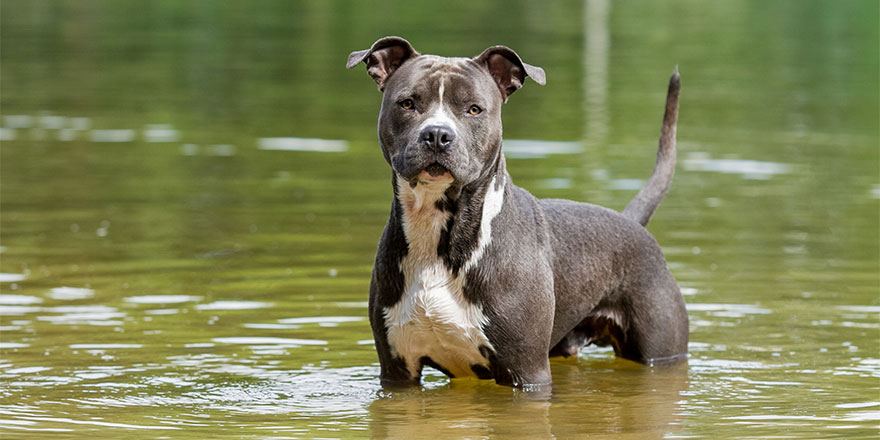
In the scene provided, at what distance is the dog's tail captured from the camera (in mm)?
8336

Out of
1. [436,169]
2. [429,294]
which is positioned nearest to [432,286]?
[429,294]

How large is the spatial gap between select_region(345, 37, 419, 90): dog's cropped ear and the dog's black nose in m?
0.59

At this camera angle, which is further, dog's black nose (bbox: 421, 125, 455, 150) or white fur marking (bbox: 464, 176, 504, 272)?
white fur marking (bbox: 464, 176, 504, 272)

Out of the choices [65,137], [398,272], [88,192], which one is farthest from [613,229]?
[65,137]

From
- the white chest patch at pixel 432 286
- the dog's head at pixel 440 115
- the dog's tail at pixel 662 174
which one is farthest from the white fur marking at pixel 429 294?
the dog's tail at pixel 662 174

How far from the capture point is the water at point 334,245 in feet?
23.3

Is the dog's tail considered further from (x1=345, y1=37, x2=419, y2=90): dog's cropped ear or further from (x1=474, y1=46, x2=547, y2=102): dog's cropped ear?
(x1=345, y1=37, x2=419, y2=90): dog's cropped ear

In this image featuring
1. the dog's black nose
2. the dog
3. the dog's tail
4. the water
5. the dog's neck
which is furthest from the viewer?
the dog's tail

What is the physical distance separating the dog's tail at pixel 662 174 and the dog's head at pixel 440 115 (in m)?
1.70

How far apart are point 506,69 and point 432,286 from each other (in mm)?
1096

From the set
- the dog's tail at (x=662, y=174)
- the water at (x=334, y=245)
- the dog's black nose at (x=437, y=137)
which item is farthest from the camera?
the dog's tail at (x=662, y=174)

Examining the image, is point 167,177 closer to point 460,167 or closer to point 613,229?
point 613,229

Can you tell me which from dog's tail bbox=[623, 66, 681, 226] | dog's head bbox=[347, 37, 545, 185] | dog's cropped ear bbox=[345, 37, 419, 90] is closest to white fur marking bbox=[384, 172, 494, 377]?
dog's head bbox=[347, 37, 545, 185]

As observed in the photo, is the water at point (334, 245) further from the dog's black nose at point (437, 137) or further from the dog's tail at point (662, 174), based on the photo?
the dog's black nose at point (437, 137)
